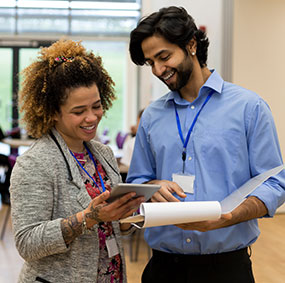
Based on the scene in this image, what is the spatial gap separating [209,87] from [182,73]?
12cm

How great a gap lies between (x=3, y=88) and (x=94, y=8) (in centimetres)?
285

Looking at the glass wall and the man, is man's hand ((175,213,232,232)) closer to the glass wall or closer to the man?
the man

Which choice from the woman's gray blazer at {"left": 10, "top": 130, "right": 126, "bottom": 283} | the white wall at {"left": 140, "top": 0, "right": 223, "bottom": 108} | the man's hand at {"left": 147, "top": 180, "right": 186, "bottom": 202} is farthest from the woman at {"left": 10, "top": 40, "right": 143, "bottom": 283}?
the white wall at {"left": 140, "top": 0, "right": 223, "bottom": 108}

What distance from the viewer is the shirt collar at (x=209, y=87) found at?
1.70 meters

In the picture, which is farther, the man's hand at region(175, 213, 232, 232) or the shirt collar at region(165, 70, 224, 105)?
the shirt collar at region(165, 70, 224, 105)

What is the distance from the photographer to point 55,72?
162 centimetres

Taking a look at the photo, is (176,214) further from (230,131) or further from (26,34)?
(26,34)

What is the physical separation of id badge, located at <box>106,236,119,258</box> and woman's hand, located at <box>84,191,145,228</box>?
261 mm

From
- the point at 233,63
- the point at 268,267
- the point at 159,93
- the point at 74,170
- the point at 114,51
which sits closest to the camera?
the point at 74,170

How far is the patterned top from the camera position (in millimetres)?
1643

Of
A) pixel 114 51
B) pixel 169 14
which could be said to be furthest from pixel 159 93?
pixel 169 14

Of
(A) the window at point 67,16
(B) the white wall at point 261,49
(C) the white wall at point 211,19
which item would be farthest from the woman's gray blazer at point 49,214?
(A) the window at point 67,16

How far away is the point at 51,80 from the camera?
162 cm

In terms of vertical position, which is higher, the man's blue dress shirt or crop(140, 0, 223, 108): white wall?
crop(140, 0, 223, 108): white wall
